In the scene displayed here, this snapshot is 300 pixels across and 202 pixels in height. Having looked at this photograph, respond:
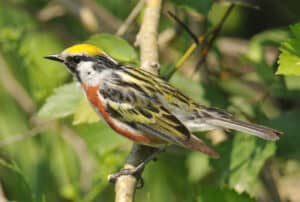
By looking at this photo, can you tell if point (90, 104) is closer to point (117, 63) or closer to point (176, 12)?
point (117, 63)

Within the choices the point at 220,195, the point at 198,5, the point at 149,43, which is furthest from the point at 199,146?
the point at 198,5

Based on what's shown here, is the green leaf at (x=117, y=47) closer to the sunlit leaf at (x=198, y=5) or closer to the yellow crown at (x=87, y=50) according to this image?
the yellow crown at (x=87, y=50)

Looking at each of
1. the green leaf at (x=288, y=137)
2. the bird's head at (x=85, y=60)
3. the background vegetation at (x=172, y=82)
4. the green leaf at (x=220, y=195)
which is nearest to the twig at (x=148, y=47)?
the background vegetation at (x=172, y=82)

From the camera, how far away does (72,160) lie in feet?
22.0

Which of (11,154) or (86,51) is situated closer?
(86,51)

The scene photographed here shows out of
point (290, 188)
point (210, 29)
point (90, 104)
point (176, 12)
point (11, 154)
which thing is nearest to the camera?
point (90, 104)

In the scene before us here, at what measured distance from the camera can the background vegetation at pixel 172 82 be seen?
4.66 m

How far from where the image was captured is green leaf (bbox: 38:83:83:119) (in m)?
4.58

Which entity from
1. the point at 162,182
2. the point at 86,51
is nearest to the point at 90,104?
the point at 86,51

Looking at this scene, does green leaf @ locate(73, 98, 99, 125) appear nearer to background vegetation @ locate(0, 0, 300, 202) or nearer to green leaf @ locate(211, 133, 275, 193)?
background vegetation @ locate(0, 0, 300, 202)

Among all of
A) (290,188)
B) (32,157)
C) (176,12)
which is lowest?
(32,157)

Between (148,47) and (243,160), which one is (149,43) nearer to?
(148,47)

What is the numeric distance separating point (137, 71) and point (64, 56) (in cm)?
46

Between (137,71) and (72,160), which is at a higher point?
(137,71)
